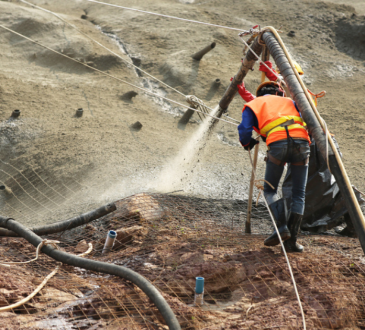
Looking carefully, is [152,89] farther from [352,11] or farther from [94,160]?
[352,11]

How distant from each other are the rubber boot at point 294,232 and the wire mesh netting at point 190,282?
13 centimetres

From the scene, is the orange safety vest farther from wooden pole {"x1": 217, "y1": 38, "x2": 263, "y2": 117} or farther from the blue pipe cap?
the blue pipe cap

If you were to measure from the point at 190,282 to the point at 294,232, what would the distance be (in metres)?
1.07

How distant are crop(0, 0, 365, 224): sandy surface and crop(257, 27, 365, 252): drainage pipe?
270cm

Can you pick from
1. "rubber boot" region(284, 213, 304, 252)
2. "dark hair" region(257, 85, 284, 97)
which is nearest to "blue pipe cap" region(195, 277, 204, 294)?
"rubber boot" region(284, 213, 304, 252)

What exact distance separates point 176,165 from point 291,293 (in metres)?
3.82

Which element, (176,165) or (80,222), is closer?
(80,222)

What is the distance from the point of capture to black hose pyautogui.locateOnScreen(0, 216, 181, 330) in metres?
2.34

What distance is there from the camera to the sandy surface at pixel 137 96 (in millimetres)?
6059

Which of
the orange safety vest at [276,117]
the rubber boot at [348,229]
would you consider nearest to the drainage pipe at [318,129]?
the orange safety vest at [276,117]

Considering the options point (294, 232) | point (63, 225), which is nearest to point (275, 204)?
point (294, 232)

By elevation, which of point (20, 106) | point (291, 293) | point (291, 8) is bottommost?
point (20, 106)

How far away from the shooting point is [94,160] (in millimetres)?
6363

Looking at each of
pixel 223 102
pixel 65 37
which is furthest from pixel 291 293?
pixel 65 37
